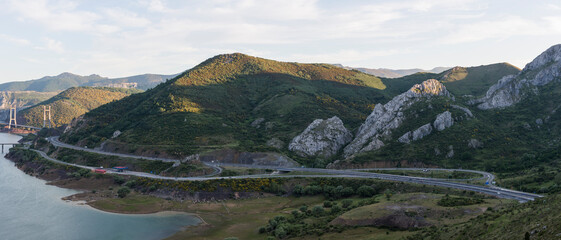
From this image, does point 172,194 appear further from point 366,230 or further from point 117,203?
point 366,230

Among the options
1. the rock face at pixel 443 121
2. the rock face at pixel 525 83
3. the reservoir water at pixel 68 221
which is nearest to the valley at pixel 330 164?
the rock face at pixel 443 121

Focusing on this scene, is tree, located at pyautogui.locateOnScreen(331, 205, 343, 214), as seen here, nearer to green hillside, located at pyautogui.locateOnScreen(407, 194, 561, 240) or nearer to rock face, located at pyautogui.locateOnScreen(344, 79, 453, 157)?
green hillside, located at pyautogui.locateOnScreen(407, 194, 561, 240)

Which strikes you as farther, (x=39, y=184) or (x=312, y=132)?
(x=312, y=132)

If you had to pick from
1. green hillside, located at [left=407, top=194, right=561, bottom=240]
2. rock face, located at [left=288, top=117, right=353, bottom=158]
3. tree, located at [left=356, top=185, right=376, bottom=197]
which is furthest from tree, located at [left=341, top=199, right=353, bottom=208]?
rock face, located at [left=288, top=117, right=353, bottom=158]

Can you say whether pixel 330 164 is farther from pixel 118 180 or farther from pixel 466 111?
pixel 118 180

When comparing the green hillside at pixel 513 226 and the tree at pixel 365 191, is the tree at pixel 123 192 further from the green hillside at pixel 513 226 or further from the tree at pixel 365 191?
the green hillside at pixel 513 226

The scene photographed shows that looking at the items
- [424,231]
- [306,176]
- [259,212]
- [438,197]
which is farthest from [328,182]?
[424,231]
